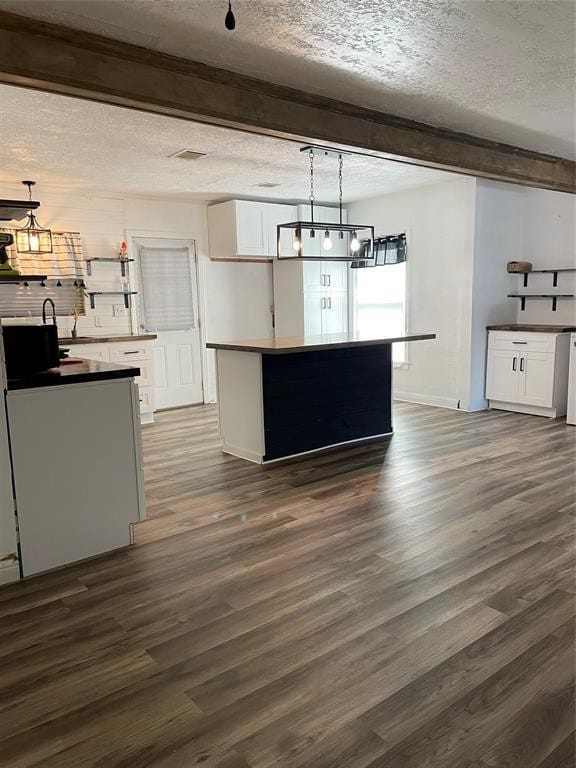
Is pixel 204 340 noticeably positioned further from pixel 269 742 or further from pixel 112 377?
pixel 269 742

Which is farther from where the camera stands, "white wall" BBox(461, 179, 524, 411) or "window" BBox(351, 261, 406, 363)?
"window" BBox(351, 261, 406, 363)

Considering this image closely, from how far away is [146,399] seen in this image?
6215 millimetres

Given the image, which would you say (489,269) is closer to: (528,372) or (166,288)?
(528,372)

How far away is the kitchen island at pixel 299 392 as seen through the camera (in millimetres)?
4531

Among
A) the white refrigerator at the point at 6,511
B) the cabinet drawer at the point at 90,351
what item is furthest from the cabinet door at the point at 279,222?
the white refrigerator at the point at 6,511

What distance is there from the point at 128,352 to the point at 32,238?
4.79ft

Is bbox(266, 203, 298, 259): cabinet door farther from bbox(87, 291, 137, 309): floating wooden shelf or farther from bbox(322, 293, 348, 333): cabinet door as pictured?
bbox(87, 291, 137, 309): floating wooden shelf

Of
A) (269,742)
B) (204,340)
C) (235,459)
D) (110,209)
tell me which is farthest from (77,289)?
(269,742)

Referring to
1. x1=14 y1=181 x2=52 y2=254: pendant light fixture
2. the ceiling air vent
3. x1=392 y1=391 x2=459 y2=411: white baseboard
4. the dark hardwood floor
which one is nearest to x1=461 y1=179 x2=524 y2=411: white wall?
x1=392 y1=391 x2=459 y2=411: white baseboard

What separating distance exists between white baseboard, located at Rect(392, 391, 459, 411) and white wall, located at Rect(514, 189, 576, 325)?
1284mm

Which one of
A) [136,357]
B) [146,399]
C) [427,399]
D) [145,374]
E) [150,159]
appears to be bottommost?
[427,399]

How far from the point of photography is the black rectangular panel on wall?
4594 mm

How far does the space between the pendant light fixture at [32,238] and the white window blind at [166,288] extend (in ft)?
4.03

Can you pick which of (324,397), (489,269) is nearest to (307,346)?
(324,397)
